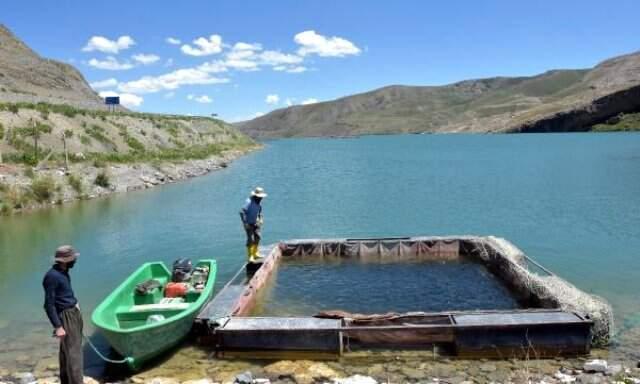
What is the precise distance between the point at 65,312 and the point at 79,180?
→ 118 feet

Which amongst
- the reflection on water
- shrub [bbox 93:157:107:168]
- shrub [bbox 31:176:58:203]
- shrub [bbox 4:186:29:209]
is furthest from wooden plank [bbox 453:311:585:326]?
shrub [bbox 93:157:107:168]

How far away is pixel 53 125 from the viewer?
55750 mm

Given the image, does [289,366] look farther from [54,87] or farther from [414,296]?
[54,87]

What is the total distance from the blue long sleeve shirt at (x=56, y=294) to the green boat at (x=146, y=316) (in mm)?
2200

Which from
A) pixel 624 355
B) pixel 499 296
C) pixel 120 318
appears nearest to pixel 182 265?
pixel 120 318

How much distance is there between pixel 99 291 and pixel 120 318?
6.11 m

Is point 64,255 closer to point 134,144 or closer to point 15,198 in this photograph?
point 15,198

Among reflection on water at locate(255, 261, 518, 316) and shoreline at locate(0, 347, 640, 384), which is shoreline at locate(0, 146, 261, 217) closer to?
reflection on water at locate(255, 261, 518, 316)

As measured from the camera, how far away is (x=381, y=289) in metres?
17.7

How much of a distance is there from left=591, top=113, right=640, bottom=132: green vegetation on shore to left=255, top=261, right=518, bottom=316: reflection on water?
153 meters

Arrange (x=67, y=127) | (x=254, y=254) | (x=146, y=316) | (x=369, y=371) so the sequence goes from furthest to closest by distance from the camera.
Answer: (x=67, y=127) < (x=254, y=254) < (x=146, y=316) < (x=369, y=371)

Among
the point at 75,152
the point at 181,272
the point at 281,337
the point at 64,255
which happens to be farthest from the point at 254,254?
the point at 75,152

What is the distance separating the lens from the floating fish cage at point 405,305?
479 inches

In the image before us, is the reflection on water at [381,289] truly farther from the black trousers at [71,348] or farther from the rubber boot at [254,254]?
the black trousers at [71,348]
